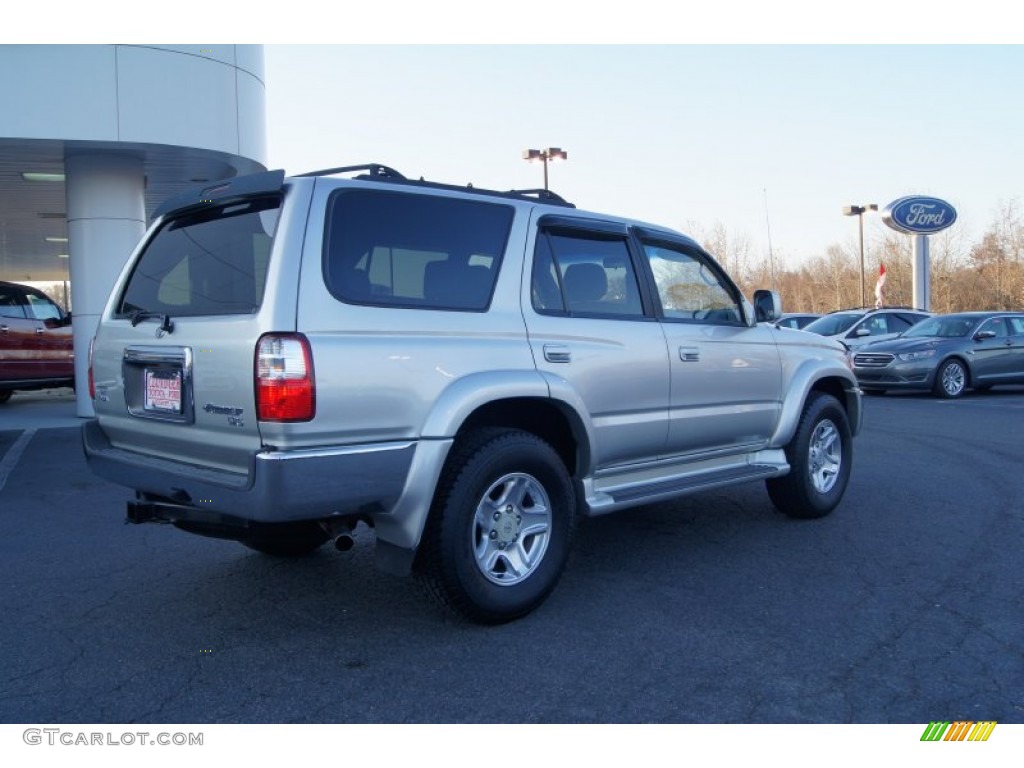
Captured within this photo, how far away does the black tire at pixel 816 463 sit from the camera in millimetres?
6195

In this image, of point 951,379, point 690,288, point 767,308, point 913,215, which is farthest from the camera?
point 913,215

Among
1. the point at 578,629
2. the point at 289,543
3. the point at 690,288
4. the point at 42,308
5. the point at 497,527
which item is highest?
the point at 42,308

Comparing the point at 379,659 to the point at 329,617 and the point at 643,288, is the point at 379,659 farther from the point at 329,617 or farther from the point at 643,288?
the point at 643,288

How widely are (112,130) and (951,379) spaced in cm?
1313

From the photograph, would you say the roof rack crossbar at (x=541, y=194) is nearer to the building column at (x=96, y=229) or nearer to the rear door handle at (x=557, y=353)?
the rear door handle at (x=557, y=353)

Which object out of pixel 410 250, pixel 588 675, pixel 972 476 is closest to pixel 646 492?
pixel 588 675

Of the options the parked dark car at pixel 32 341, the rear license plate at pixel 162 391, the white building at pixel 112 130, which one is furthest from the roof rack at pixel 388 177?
the parked dark car at pixel 32 341

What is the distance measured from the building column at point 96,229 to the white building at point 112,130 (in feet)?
0.04

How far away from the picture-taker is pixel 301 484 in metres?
3.65

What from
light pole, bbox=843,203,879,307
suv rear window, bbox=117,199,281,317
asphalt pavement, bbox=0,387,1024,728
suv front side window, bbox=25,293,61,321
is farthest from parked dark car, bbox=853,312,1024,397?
light pole, bbox=843,203,879,307

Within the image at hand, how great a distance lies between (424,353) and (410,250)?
1.77 ft

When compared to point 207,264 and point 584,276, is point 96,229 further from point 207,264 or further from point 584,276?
point 584,276

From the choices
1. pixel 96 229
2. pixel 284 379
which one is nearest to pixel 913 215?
pixel 96 229

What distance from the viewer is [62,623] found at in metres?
4.42
